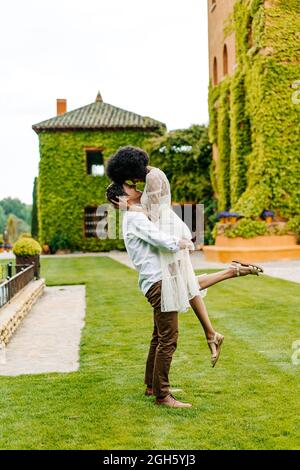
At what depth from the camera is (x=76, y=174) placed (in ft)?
107

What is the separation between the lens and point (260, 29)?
19.9m

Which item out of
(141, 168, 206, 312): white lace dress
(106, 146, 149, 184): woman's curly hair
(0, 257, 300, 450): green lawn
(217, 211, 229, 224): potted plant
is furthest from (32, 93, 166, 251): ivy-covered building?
(141, 168, 206, 312): white lace dress

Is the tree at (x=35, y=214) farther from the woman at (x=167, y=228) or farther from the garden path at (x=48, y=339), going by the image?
the woman at (x=167, y=228)

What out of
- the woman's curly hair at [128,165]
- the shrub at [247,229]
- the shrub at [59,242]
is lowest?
the shrub at [59,242]

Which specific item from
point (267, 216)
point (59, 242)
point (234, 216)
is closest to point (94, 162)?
point (59, 242)

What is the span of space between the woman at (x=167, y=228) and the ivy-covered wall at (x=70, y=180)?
27903 millimetres

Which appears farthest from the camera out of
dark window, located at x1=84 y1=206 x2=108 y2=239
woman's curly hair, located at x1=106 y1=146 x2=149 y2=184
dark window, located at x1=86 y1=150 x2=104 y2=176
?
dark window, located at x1=86 y1=150 x2=104 y2=176

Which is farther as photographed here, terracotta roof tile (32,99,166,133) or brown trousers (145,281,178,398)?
terracotta roof tile (32,99,166,133)

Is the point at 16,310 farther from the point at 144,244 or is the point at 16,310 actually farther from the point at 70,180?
the point at 70,180

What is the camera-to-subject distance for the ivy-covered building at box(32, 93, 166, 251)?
106 feet

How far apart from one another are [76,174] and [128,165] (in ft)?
93.2

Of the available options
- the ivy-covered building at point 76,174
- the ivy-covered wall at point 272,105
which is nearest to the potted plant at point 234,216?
the ivy-covered wall at point 272,105

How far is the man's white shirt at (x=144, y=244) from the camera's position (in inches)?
171

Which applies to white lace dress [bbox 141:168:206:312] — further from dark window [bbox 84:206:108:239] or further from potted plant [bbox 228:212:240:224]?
dark window [bbox 84:206:108:239]
